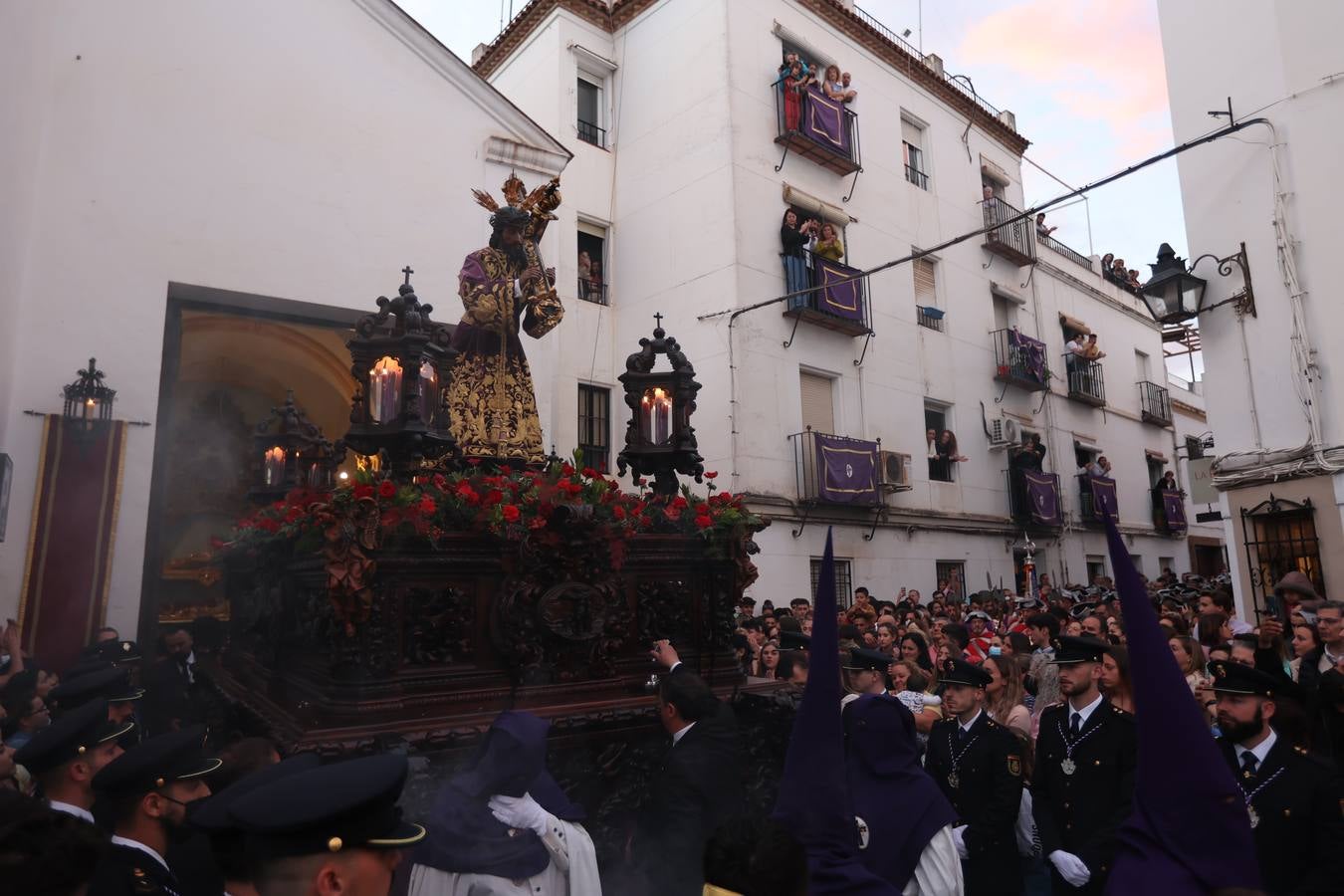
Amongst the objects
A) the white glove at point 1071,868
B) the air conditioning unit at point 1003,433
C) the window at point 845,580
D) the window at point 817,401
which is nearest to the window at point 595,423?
the window at point 817,401

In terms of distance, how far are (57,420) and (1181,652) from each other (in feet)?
32.2

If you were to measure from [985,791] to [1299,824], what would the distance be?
1.22 metres

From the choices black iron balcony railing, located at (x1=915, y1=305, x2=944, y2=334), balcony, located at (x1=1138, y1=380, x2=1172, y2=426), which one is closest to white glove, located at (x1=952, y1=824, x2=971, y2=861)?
black iron balcony railing, located at (x1=915, y1=305, x2=944, y2=334)

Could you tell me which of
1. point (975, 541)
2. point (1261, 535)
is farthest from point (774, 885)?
point (975, 541)

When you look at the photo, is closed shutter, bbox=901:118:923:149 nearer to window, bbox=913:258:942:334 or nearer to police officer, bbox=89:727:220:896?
window, bbox=913:258:942:334

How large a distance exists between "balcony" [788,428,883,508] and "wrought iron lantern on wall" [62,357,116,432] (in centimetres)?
943

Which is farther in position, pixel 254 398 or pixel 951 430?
pixel 951 430

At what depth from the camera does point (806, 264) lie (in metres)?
14.7

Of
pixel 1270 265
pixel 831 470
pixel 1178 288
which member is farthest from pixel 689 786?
pixel 831 470

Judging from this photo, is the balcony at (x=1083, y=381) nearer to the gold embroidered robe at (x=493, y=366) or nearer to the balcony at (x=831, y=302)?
the balcony at (x=831, y=302)

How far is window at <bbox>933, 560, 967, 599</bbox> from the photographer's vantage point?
1614 cm

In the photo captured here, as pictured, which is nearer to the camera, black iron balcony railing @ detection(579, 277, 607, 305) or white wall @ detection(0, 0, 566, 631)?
white wall @ detection(0, 0, 566, 631)

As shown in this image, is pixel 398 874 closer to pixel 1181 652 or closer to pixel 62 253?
pixel 1181 652

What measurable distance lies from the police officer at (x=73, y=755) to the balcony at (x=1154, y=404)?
83.1ft
